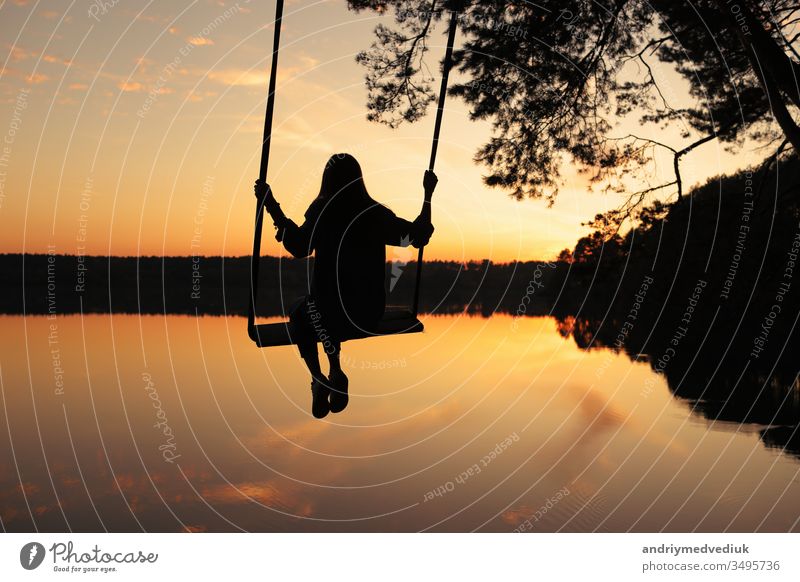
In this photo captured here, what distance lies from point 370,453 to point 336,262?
2254 cm

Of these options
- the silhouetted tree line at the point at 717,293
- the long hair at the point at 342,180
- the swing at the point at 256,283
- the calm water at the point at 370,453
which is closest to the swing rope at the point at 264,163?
the swing at the point at 256,283

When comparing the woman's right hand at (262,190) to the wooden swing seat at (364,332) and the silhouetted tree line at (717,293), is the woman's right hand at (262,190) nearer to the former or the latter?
the wooden swing seat at (364,332)

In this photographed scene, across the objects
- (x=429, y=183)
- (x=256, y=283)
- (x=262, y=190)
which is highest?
(x=429, y=183)

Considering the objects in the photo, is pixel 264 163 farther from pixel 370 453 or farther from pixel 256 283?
pixel 370 453

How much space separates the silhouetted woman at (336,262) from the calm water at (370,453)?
15.3 meters

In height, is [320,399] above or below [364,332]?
below

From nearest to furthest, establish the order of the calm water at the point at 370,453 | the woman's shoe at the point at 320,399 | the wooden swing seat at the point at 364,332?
the wooden swing seat at the point at 364,332 < the woman's shoe at the point at 320,399 < the calm water at the point at 370,453

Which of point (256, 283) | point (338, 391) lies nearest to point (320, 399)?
point (338, 391)

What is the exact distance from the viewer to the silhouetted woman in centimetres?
548

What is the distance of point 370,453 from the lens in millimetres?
27359

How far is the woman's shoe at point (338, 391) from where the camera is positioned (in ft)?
18.0

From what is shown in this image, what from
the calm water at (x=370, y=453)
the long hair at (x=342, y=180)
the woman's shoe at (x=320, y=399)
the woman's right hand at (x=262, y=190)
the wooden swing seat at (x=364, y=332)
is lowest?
the calm water at (x=370, y=453)
